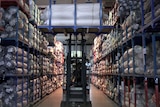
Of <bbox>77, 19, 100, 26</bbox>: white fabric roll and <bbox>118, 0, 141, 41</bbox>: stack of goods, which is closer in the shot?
<bbox>118, 0, 141, 41</bbox>: stack of goods

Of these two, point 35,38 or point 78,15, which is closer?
point 78,15

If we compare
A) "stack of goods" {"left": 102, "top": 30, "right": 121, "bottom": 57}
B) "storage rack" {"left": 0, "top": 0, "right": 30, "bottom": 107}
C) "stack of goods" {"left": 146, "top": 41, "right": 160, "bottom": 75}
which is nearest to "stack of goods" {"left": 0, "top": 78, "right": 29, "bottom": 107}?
"storage rack" {"left": 0, "top": 0, "right": 30, "bottom": 107}

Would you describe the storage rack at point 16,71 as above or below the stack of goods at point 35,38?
below

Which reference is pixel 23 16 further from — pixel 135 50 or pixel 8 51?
pixel 135 50

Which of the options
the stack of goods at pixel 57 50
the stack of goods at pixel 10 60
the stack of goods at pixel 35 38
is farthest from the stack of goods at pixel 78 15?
the stack of goods at pixel 57 50

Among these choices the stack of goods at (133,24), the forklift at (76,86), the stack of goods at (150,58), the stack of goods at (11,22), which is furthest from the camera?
the forklift at (76,86)

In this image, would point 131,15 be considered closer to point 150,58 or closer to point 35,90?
point 150,58

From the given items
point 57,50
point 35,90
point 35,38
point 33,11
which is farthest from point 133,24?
point 57,50

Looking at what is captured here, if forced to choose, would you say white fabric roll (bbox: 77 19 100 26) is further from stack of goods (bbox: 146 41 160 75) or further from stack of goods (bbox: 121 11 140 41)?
stack of goods (bbox: 146 41 160 75)

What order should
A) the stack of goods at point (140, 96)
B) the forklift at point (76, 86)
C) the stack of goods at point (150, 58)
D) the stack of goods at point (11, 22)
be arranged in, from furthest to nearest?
the forklift at point (76, 86), the stack of goods at point (11, 22), the stack of goods at point (140, 96), the stack of goods at point (150, 58)

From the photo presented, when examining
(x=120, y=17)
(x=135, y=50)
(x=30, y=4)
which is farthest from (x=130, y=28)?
(x=30, y=4)

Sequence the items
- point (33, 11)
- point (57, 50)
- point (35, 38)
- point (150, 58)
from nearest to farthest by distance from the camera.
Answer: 1. point (150, 58)
2. point (33, 11)
3. point (35, 38)
4. point (57, 50)

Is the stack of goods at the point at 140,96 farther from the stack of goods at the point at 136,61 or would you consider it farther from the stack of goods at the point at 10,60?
the stack of goods at the point at 10,60

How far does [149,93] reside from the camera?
5422mm
